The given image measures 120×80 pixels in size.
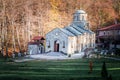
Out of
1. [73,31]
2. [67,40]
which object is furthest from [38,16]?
[67,40]

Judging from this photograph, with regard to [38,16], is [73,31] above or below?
below

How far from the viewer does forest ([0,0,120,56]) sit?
71938mm

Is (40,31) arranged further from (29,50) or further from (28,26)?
(29,50)

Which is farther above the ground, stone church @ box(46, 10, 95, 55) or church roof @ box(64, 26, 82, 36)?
church roof @ box(64, 26, 82, 36)

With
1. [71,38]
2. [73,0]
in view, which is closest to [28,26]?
[71,38]

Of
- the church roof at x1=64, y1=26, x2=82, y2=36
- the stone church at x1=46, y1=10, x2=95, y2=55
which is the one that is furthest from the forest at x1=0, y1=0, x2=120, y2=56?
the church roof at x1=64, y1=26, x2=82, y2=36

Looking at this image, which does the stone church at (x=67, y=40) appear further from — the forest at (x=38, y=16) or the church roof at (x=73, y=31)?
the forest at (x=38, y=16)

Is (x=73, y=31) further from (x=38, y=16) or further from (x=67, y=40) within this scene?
(x=38, y=16)

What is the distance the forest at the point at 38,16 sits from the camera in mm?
71938

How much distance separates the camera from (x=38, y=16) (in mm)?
86562

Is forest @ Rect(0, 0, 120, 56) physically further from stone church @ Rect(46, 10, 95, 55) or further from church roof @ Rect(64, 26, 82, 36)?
church roof @ Rect(64, 26, 82, 36)

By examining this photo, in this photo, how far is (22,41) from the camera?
80875 mm

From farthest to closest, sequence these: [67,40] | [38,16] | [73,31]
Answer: [38,16], [73,31], [67,40]

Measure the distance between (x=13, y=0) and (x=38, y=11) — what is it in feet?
43.4
